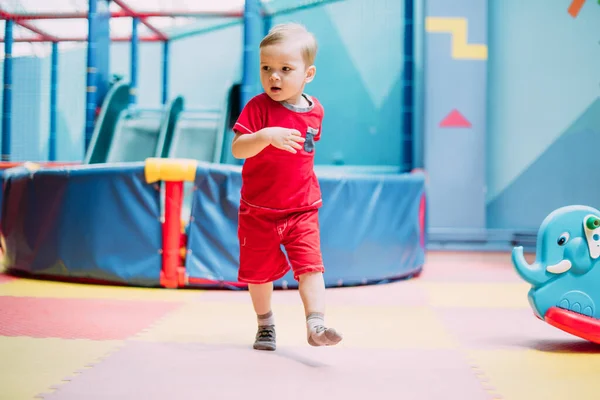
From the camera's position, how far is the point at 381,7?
266 inches

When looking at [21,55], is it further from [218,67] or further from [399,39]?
[399,39]

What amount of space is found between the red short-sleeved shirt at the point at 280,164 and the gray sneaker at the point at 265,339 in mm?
453

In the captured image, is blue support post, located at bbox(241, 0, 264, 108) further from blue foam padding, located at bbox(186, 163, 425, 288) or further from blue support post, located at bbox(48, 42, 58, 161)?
blue support post, located at bbox(48, 42, 58, 161)

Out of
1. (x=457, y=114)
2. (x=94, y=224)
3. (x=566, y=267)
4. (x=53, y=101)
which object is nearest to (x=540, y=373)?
(x=566, y=267)

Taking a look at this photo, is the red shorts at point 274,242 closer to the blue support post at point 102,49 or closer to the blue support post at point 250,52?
the blue support post at point 250,52

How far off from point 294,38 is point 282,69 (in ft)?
0.34

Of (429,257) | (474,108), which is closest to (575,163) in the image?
(474,108)

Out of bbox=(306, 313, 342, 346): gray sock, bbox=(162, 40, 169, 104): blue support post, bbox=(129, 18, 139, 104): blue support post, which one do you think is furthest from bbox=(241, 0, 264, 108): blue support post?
bbox=(306, 313, 342, 346): gray sock

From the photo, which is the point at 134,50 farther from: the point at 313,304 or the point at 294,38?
the point at 313,304

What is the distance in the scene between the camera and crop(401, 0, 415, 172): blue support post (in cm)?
589

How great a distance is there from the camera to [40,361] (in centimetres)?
200

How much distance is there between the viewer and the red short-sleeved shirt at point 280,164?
2.05 metres

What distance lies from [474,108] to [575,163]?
120 centimetres

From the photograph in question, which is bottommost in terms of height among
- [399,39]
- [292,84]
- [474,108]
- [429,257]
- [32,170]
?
[429,257]
